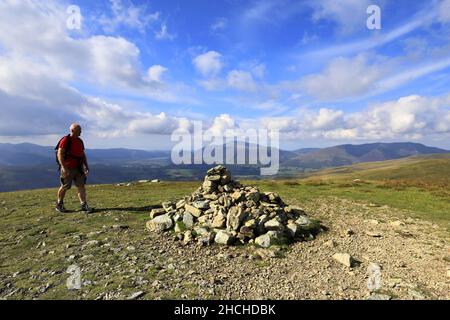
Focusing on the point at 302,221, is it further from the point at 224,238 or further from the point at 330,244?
the point at 224,238

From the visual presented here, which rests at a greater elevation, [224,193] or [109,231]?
[224,193]

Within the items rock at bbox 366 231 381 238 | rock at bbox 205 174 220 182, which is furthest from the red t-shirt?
rock at bbox 366 231 381 238

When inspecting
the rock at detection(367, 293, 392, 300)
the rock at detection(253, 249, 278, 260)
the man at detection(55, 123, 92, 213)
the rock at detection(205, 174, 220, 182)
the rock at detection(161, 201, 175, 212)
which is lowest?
the rock at detection(367, 293, 392, 300)

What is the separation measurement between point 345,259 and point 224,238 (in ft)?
15.2

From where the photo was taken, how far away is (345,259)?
1015cm

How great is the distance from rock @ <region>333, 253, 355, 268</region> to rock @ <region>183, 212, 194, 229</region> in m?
6.48

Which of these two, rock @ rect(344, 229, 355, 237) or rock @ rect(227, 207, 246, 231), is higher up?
rock @ rect(227, 207, 246, 231)

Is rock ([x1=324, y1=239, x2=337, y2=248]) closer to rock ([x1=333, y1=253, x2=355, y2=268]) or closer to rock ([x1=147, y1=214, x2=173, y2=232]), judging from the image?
rock ([x1=333, y1=253, x2=355, y2=268])

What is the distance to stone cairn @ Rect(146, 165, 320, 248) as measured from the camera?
12164mm
